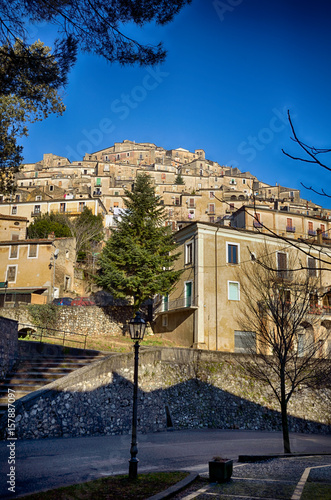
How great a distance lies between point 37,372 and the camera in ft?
54.0

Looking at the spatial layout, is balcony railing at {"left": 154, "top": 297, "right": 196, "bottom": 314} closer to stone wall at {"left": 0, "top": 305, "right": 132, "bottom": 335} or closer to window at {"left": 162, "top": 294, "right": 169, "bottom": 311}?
window at {"left": 162, "top": 294, "right": 169, "bottom": 311}

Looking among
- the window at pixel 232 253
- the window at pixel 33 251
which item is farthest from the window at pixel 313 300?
the window at pixel 33 251

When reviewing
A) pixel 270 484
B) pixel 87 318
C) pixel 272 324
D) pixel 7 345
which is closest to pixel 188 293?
pixel 272 324

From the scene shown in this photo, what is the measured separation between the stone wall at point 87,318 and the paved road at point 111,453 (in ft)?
48.9

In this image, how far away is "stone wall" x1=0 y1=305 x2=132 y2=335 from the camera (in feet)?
91.7

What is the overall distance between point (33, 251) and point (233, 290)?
18.0 meters

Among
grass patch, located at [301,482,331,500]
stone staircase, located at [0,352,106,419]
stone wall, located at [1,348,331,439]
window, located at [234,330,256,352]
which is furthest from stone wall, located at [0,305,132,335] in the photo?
grass patch, located at [301,482,331,500]

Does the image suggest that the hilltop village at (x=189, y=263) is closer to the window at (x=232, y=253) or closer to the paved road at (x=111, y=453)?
the window at (x=232, y=253)

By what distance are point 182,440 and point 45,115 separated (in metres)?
11.6

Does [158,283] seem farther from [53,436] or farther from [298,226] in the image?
[298,226]

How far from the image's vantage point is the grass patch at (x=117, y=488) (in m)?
6.65

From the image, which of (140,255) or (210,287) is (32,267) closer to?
(140,255)

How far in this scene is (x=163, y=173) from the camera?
108 m

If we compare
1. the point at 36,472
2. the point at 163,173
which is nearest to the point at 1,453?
the point at 36,472
